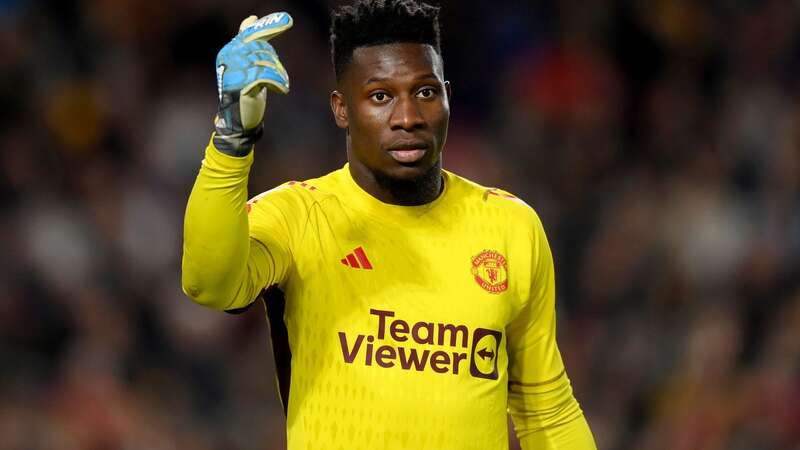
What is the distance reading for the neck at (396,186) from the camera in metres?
3.53

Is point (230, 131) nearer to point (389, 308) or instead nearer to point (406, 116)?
point (406, 116)

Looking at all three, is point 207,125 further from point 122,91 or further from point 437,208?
point 437,208

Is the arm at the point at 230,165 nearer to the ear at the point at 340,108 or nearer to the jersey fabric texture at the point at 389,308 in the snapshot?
the jersey fabric texture at the point at 389,308

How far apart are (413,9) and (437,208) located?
1.76 ft

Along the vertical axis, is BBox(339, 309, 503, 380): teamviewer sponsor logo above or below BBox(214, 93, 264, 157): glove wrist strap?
below

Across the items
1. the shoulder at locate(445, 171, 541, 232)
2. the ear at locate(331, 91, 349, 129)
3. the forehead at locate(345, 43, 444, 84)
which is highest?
the forehead at locate(345, 43, 444, 84)

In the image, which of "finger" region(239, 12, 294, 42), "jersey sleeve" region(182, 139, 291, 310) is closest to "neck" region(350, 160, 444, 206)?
"jersey sleeve" region(182, 139, 291, 310)

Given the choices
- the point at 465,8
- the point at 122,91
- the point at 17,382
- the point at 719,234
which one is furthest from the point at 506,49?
the point at 17,382

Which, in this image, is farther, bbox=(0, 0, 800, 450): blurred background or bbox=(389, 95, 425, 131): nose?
bbox=(0, 0, 800, 450): blurred background

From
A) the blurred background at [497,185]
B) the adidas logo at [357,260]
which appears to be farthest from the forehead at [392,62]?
the blurred background at [497,185]

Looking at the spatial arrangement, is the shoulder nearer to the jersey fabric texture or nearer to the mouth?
the jersey fabric texture

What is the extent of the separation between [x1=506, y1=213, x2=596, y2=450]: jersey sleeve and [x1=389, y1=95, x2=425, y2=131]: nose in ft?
1.74

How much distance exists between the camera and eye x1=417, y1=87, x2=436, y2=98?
11.2ft

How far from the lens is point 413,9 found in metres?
3.47
